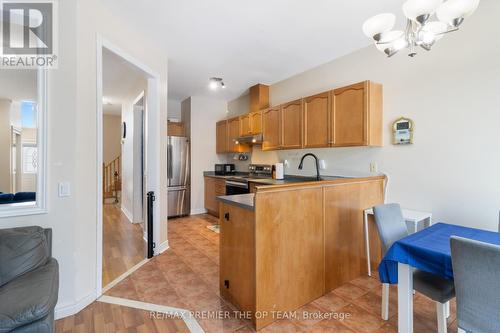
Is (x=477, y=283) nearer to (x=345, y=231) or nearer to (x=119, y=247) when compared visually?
(x=345, y=231)

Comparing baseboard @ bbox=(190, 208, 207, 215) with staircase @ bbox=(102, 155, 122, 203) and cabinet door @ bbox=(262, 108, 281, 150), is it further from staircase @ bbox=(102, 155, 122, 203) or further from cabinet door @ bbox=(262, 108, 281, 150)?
staircase @ bbox=(102, 155, 122, 203)

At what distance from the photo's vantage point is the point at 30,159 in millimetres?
1915

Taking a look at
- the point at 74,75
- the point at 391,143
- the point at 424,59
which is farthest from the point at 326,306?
the point at 74,75

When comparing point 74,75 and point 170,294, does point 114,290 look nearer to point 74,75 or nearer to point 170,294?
point 170,294

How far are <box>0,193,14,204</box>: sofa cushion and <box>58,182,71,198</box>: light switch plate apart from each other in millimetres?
347

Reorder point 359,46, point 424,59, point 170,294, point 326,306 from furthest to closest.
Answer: point 359,46 → point 424,59 → point 170,294 → point 326,306

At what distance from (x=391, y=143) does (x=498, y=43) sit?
1.25 meters

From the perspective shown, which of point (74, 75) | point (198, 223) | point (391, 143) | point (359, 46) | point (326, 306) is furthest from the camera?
point (198, 223)

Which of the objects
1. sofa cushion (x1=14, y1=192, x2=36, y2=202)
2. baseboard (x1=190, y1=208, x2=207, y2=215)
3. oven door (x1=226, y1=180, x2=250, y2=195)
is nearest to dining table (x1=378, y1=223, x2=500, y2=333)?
sofa cushion (x1=14, y1=192, x2=36, y2=202)

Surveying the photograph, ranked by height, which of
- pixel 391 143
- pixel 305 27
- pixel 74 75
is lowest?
pixel 391 143

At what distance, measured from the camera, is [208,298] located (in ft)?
7.38

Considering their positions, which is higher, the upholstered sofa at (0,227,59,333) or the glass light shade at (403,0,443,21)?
the glass light shade at (403,0,443,21)

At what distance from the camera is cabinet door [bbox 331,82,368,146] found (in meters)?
2.86

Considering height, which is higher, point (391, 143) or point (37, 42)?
point (37, 42)
